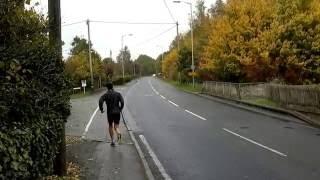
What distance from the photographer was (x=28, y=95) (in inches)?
306

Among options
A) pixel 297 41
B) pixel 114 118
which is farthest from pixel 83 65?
pixel 114 118

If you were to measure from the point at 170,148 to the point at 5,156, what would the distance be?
10232 millimetres

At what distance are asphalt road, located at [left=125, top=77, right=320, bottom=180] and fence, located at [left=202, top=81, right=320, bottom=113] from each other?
1456 millimetres

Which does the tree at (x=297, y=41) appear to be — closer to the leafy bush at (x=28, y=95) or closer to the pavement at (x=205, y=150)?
the pavement at (x=205, y=150)

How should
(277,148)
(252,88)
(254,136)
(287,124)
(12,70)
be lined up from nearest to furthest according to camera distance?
(12,70)
(277,148)
(254,136)
(287,124)
(252,88)

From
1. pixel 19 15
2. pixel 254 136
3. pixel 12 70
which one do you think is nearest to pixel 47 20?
pixel 19 15

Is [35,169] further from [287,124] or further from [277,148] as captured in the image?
[287,124]

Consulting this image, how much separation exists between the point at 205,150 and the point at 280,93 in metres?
14.2

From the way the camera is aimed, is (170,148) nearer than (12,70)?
No

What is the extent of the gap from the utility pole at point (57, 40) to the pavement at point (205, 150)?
2.58 ft

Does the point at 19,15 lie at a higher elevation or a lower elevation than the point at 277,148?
higher

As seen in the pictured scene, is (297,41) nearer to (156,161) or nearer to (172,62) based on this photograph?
(156,161)

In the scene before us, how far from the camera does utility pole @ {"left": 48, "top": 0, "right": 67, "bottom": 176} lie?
10133 millimetres

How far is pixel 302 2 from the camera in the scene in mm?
33562
